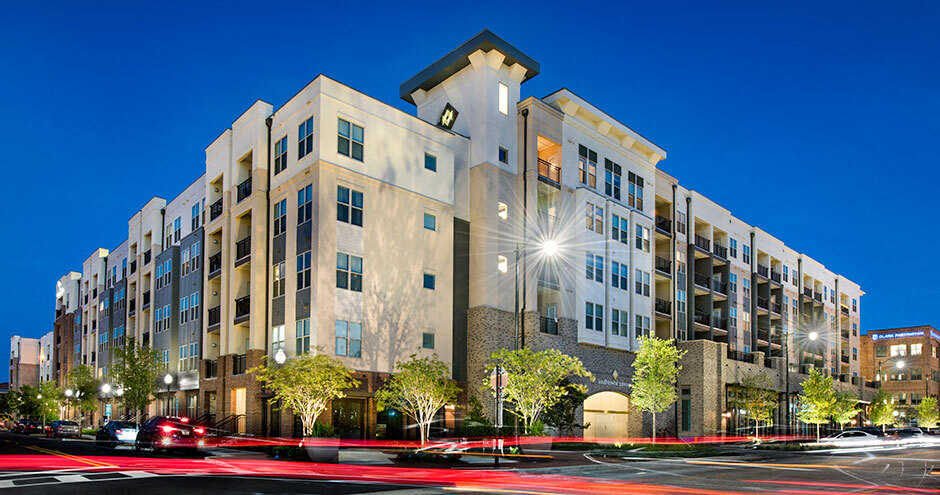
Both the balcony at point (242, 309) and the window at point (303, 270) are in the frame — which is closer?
the window at point (303, 270)

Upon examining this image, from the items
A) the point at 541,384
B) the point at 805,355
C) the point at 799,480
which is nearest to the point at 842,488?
the point at 799,480

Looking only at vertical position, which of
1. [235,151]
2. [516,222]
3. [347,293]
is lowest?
[347,293]

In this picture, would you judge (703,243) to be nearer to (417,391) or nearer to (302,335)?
(417,391)

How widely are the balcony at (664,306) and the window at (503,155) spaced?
65.5 ft

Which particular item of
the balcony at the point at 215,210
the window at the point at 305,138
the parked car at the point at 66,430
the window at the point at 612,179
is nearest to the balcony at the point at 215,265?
the balcony at the point at 215,210

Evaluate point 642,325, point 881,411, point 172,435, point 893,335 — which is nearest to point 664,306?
point 642,325

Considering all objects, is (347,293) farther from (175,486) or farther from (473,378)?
(175,486)

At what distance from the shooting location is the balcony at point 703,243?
6606 cm

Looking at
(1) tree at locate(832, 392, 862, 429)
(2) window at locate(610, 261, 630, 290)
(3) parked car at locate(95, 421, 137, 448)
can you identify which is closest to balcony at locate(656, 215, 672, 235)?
(2) window at locate(610, 261, 630, 290)

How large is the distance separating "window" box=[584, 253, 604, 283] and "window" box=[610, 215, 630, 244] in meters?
2.34

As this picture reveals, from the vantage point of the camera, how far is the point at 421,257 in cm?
4219

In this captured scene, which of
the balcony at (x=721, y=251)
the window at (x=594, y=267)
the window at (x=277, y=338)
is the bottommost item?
the window at (x=277, y=338)

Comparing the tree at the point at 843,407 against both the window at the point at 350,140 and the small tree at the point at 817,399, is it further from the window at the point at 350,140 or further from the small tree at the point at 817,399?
the window at the point at 350,140

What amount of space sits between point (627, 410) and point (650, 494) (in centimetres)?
3807
